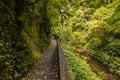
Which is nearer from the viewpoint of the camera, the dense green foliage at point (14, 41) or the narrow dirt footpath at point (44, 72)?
the dense green foliage at point (14, 41)

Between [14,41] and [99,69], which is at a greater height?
[14,41]

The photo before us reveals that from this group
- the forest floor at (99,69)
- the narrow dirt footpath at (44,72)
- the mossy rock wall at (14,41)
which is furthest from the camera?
the forest floor at (99,69)

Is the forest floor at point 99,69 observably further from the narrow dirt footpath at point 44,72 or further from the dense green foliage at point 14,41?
the dense green foliage at point 14,41

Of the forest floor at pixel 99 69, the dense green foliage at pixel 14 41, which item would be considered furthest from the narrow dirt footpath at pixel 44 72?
the forest floor at pixel 99 69

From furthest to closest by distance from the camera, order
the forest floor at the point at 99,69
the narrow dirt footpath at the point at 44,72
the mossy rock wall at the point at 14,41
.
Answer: the forest floor at the point at 99,69 < the narrow dirt footpath at the point at 44,72 < the mossy rock wall at the point at 14,41

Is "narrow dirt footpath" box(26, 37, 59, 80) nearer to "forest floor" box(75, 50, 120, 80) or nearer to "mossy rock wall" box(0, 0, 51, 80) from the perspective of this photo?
"mossy rock wall" box(0, 0, 51, 80)

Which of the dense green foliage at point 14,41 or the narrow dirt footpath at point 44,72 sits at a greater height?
the dense green foliage at point 14,41

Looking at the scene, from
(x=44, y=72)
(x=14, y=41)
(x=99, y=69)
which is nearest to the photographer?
(x=14, y=41)

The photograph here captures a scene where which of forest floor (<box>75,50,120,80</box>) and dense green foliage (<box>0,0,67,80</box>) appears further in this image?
forest floor (<box>75,50,120,80</box>)

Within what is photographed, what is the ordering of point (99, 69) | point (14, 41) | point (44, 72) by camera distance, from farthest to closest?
point (99, 69), point (44, 72), point (14, 41)

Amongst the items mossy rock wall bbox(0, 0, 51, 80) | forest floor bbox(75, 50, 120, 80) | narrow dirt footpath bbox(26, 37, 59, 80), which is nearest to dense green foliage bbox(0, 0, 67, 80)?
mossy rock wall bbox(0, 0, 51, 80)

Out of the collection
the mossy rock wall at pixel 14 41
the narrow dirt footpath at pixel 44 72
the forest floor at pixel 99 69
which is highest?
the mossy rock wall at pixel 14 41

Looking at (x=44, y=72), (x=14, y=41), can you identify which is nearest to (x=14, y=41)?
(x=14, y=41)

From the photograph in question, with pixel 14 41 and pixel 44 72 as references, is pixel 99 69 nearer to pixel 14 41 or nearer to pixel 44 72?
pixel 44 72
